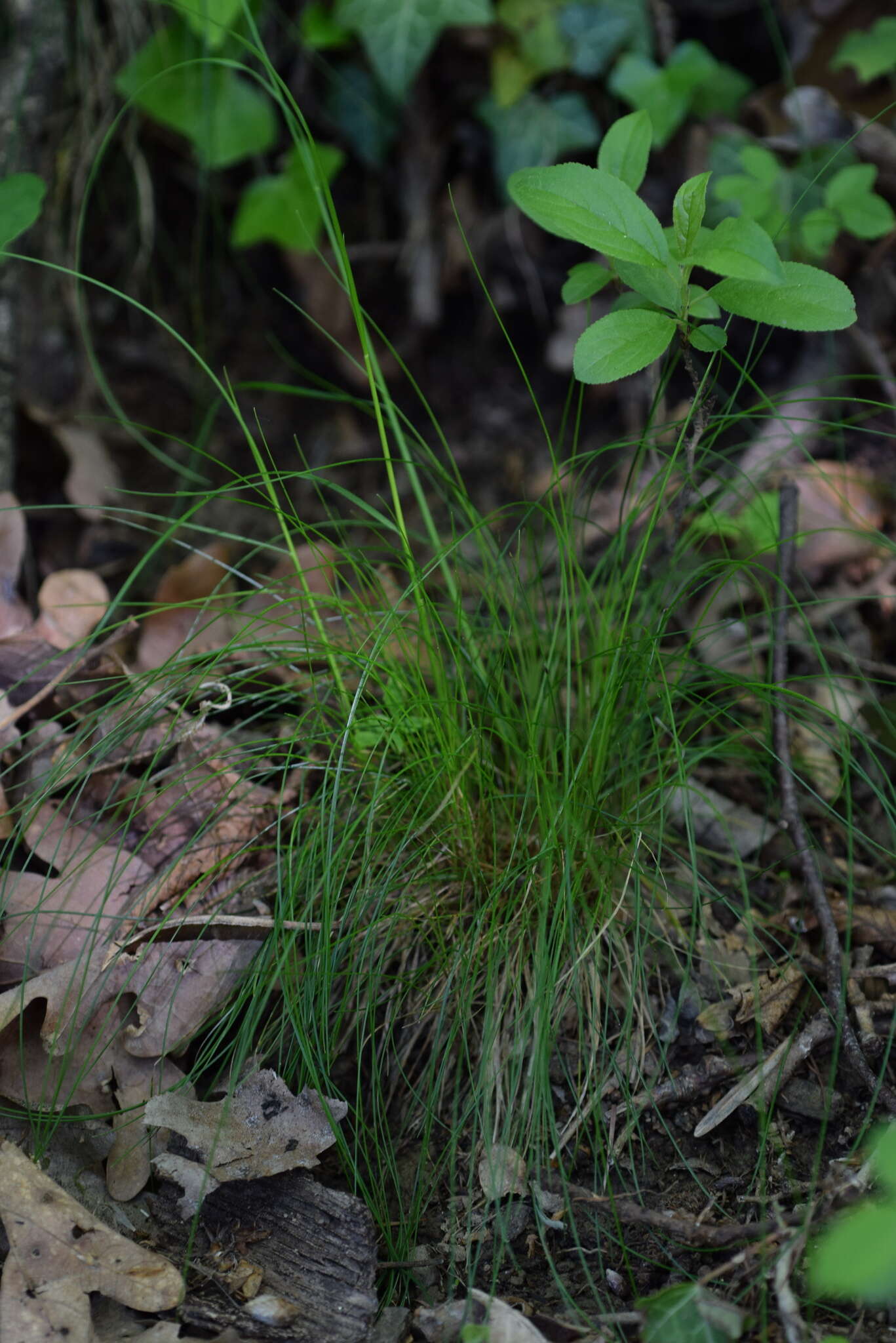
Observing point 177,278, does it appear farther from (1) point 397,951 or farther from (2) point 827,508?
(1) point 397,951

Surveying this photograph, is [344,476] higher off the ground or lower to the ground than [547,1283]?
higher

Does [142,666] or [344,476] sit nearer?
[142,666]

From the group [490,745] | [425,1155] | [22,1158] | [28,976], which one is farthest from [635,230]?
[22,1158]

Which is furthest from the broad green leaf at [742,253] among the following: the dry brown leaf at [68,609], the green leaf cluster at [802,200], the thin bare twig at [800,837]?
the dry brown leaf at [68,609]

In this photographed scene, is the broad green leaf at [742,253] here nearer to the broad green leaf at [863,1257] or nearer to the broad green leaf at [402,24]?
the broad green leaf at [863,1257]

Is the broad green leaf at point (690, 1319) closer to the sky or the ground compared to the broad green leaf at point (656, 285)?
closer to the ground

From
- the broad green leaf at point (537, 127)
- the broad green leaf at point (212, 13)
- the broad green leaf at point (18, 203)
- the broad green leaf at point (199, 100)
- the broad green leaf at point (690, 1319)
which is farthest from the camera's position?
Answer: the broad green leaf at point (537, 127)

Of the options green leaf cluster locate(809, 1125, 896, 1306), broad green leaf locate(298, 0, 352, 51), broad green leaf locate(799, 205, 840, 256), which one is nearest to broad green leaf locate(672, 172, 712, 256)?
broad green leaf locate(799, 205, 840, 256)
